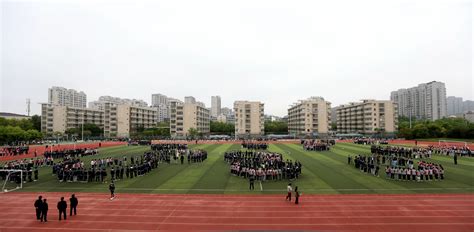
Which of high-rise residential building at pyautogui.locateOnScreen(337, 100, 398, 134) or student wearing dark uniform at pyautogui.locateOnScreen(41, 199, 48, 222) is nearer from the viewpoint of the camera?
student wearing dark uniform at pyautogui.locateOnScreen(41, 199, 48, 222)

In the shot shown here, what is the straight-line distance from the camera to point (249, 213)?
51.8 feet

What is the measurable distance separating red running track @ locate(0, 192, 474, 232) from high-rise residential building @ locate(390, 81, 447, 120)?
146 meters

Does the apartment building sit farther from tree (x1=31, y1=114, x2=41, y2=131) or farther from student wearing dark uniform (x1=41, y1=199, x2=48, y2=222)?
student wearing dark uniform (x1=41, y1=199, x2=48, y2=222)

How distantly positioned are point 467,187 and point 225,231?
19.3 m

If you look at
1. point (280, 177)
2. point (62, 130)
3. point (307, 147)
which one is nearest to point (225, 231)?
point (280, 177)

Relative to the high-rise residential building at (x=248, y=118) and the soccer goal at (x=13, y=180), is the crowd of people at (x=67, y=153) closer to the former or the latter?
the soccer goal at (x=13, y=180)

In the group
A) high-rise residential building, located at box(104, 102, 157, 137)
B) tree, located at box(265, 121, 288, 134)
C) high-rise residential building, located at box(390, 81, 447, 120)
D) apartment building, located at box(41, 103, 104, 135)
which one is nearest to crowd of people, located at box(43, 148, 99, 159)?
high-rise residential building, located at box(104, 102, 157, 137)

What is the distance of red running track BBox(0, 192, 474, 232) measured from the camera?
1394cm

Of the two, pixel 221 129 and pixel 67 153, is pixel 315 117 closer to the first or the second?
pixel 221 129

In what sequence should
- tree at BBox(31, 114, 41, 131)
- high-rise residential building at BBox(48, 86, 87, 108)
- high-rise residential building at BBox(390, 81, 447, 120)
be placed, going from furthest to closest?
1. high-rise residential building at BBox(48, 86, 87, 108)
2. high-rise residential building at BBox(390, 81, 447, 120)
3. tree at BBox(31, 114, 41, 131)

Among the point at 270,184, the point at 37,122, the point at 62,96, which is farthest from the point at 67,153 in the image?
the point at 62,96

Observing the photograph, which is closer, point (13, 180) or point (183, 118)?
point (13, 180)

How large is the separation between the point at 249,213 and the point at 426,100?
615 feet

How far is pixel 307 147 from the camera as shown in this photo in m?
52.2
